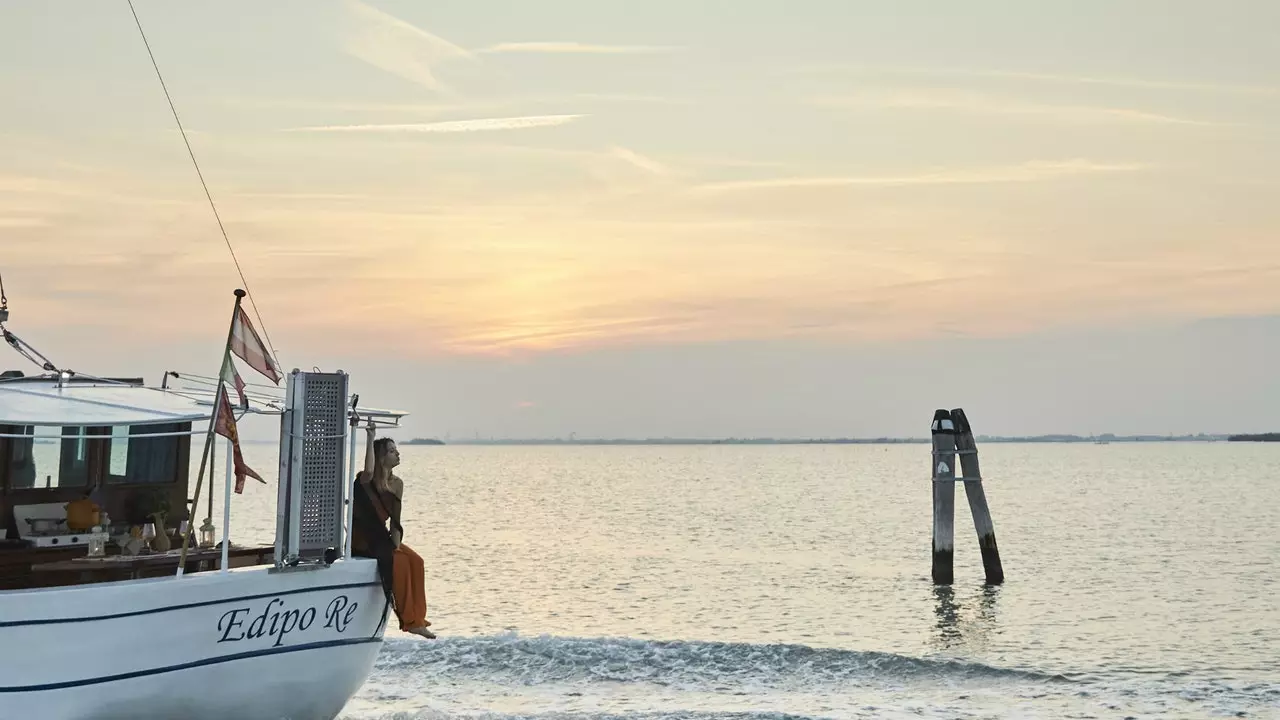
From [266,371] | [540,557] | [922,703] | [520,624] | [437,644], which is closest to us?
[266,371]

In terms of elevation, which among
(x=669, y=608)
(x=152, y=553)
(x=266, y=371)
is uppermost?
(x=266, y=371)

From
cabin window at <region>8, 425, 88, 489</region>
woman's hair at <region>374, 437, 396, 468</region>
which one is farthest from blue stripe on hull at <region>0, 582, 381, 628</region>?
cabin window at <region>8, 425, 88, 489</region>

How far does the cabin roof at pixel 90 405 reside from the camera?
1052 cm

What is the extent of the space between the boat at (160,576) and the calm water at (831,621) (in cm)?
272

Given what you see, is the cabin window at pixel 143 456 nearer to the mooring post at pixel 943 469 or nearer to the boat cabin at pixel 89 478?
the boat cabin at pixel 89 478

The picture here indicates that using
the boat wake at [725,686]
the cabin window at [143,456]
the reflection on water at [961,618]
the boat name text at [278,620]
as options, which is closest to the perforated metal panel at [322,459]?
the boat name text at [278,620]

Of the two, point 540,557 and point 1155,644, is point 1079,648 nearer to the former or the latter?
point 1155,644

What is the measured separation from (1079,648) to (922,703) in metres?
6.84

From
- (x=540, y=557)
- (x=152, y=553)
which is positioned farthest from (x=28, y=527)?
(x=540, y=557)

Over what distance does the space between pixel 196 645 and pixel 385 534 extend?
207cm

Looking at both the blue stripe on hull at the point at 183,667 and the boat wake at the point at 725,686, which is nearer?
the blue stripe on hull at the point at 183,667

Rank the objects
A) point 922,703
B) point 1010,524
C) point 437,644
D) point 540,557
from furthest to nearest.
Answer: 1. point 1010,524
2. point 540,557
3. point 437,644
4. point 922,703

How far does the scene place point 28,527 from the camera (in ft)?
38.2

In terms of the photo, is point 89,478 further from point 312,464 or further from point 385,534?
point 385,534
